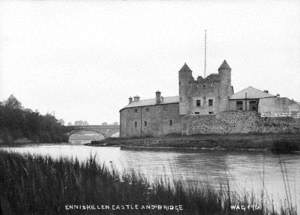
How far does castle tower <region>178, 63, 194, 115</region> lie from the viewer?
156ft

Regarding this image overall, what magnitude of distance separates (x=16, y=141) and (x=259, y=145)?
3764 centimetres

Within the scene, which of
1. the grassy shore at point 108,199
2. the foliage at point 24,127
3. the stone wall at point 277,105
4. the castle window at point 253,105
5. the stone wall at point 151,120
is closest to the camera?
the grassy shore at point 108,199

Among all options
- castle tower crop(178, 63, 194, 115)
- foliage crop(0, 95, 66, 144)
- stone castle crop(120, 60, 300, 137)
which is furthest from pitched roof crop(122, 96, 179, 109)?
foliage crop(0, 95, 66, 144)

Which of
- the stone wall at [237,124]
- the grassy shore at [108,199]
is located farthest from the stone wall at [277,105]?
the grassy shore at [108,199]

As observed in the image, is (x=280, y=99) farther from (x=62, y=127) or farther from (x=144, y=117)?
(x=62, y=127)

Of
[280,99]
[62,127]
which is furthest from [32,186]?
[62,127]

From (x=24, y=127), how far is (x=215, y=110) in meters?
31.5

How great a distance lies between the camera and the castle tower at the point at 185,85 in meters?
47.6

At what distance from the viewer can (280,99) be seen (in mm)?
42875

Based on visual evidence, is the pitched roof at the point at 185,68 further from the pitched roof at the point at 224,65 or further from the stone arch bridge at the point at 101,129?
the stone arch bridge at the point at 101,129

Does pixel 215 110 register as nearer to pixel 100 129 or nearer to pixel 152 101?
pixel 152 101

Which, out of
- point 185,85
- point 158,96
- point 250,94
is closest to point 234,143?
point 250,94

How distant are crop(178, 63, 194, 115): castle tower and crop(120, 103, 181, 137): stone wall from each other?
2.13 m

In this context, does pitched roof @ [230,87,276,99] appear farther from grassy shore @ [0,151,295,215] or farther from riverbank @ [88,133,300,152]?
grassy shore @ [0,151,295,215]
